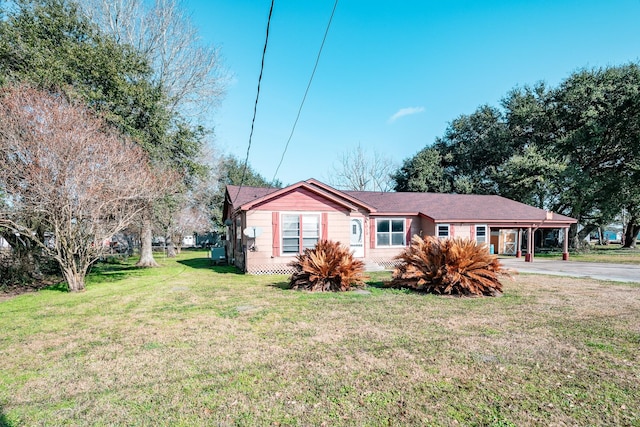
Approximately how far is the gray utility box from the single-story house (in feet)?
1.74

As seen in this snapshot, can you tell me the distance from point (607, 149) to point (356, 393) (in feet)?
101

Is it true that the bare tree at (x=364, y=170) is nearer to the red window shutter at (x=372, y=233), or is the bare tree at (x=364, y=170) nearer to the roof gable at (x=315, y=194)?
the red window shutter at (x=372, y=233)

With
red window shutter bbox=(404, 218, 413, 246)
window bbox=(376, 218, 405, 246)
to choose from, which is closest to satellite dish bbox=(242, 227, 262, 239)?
window bbox=(376, 218, 405, 246)

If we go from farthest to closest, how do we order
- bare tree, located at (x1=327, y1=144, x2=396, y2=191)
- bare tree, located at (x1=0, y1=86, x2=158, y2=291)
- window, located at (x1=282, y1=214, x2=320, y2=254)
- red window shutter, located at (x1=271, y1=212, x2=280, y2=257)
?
bare tree, located at (x1=327, y1=144, x2=396, y2=191)
window, located at (x1=282, y1=214, x2=320, y2=254)
red window shutter, located at (x1=271, y1=212, x2=280, y2=257)
bare tree, located at (x1=0, y1=86, x2=158, y2=291)

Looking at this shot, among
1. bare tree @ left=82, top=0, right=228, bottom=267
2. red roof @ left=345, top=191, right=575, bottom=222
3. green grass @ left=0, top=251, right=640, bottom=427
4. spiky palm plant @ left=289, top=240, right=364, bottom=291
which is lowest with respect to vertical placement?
green grass @ left=0, top=251, right=640, bottom=427

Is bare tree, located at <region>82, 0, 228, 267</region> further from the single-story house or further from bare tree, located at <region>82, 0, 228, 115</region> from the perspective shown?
the single-story house

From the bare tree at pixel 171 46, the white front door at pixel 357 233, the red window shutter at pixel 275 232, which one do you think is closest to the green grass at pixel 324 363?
the red window shutter at pixel 275 232

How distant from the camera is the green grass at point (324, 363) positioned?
10.2ft

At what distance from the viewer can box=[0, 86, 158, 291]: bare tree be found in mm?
9383

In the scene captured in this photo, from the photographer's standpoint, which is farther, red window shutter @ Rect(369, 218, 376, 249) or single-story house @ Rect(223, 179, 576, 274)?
red window shutter @ Rect(369, 218, 376, 249)

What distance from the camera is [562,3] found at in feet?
24.9

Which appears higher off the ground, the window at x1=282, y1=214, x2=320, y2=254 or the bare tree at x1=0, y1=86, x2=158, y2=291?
the bare tree at x1=0, y1=86, x2=158, y2=291

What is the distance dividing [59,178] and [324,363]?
375 inches

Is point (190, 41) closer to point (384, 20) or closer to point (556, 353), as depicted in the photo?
point (384, 20)
